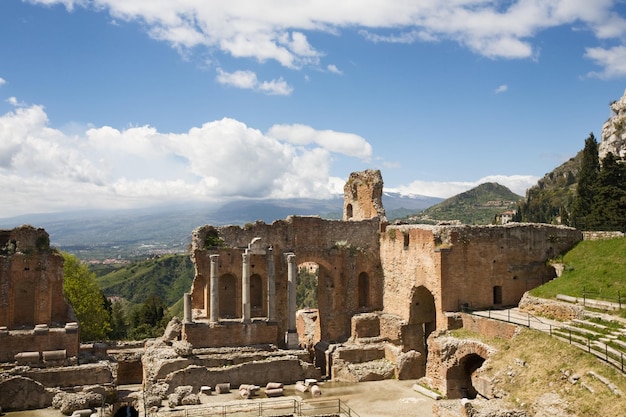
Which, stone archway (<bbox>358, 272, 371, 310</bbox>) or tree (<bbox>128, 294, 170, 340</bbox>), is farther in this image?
tree (<bbox>128, 294, 170, 340</bbox>)

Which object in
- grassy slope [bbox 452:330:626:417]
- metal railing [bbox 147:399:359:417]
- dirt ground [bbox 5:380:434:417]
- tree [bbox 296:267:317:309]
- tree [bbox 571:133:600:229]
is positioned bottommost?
tree [bbox 296:267:317:309]

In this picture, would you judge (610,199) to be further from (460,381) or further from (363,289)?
(460,381)

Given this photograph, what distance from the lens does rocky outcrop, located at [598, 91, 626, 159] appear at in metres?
81.2

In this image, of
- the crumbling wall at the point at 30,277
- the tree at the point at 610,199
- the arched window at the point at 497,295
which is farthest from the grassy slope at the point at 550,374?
the crumbling wall at the point at 30,277

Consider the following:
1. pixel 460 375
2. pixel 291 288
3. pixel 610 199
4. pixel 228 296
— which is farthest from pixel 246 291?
pixel 610 199

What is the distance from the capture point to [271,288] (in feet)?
108

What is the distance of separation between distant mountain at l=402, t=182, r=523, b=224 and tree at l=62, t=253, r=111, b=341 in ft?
305

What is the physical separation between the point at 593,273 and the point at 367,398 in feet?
42.0

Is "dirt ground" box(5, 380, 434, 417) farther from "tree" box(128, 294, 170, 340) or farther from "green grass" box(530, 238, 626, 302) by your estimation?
"tree" box(128, 294, 170, 340)

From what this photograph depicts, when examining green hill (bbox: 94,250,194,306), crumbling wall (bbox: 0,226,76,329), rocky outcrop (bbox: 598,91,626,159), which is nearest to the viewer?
crumbling wall (bbox: 0,226,76,329)

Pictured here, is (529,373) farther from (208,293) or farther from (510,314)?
(208,293)

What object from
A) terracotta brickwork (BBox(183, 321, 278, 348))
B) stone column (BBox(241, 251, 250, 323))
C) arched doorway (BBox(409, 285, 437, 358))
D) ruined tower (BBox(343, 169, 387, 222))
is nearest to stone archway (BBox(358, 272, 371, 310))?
ruined tower (BBox(343, 169, 387, 222))

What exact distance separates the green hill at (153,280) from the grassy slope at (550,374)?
8245 cm

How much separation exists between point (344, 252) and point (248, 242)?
19.6 ft
